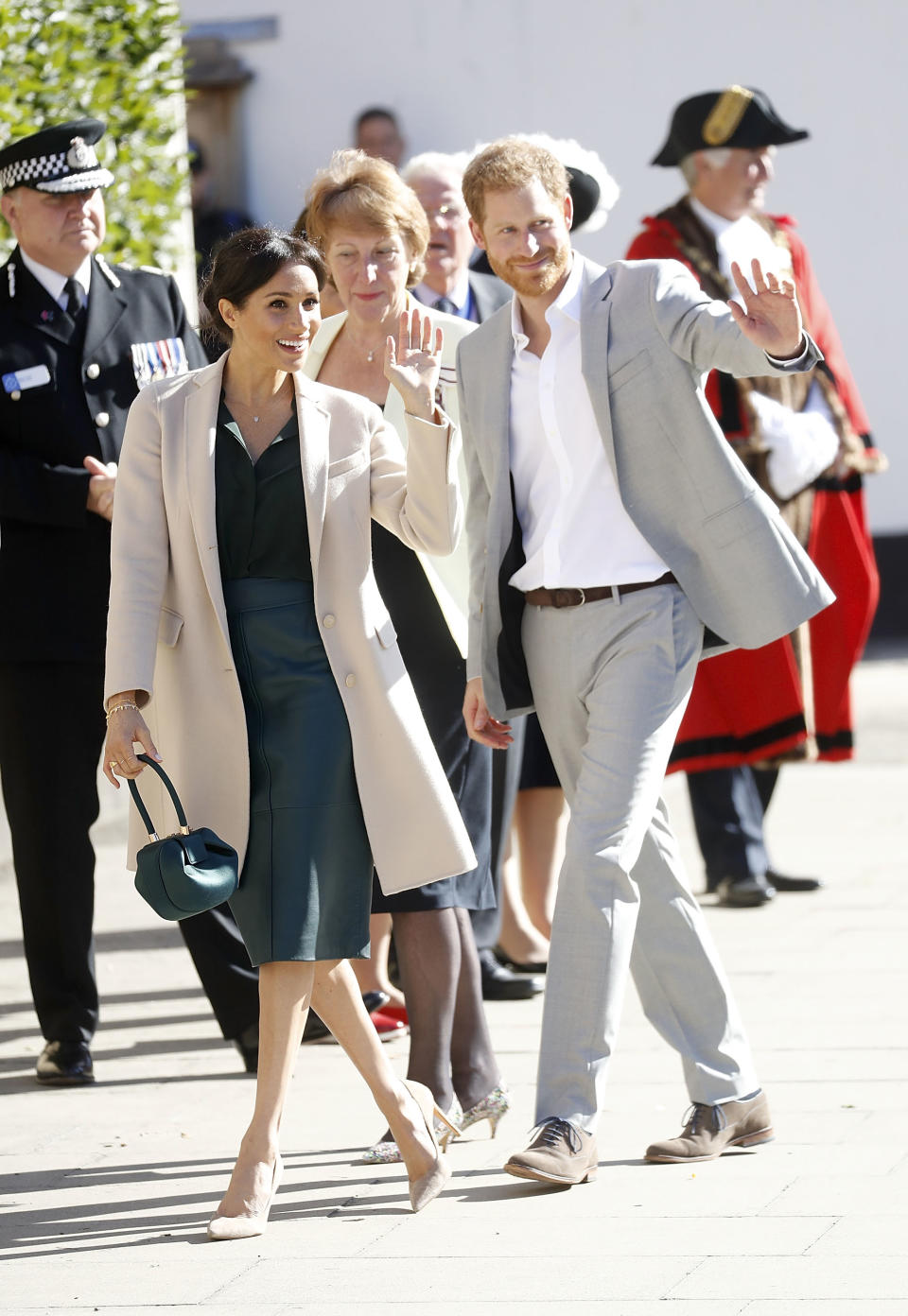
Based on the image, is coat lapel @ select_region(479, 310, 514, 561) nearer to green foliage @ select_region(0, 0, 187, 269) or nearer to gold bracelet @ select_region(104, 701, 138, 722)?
gold bracelet @ select_region(104, 701, 138, 722)

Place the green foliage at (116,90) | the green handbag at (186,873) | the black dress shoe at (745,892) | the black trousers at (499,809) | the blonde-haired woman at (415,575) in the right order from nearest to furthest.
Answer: the green handbag at (186,873)
the blonde-haired woman at (415,575)
the black trousers at (499,809)
the green foliage at (116,90)
the black dress shoe at (745,892)

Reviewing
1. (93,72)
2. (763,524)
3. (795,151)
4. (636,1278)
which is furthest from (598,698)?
(795,151)

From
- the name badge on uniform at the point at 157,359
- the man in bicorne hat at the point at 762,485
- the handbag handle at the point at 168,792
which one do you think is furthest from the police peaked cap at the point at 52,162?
the man in bicorne hat at the point at 762,485

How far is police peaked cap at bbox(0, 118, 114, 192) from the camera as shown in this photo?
5387mm

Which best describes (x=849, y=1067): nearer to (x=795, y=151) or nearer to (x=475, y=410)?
(x=475, y=410)

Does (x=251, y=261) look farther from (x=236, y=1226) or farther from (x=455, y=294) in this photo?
(x=236, y=1226)

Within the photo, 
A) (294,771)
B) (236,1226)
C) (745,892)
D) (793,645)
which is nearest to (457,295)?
(294,771)

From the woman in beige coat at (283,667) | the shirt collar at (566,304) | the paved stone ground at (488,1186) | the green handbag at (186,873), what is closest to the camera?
the paved stone ground at (488,1186)

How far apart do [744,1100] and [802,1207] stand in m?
0.47

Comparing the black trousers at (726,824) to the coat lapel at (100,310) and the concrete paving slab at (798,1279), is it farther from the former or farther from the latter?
the concrete paving slab at (798,1279)

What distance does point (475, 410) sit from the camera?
4.57 metres

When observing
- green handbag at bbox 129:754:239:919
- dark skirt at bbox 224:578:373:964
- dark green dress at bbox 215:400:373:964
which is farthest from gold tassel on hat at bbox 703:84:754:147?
green handbag at bbox 129:754:239:919

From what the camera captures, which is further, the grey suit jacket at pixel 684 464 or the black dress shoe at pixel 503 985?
the black dress shoe at pixel 503 985

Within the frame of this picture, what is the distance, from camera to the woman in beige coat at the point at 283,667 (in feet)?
13.6
